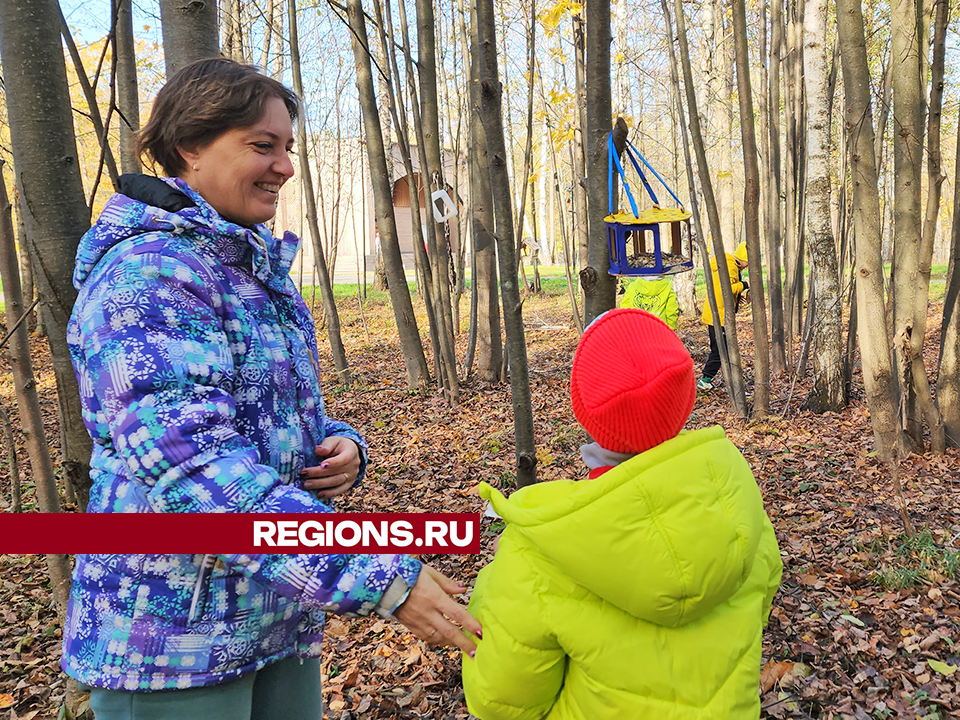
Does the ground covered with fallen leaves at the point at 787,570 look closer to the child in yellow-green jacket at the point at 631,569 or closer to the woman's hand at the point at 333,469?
the child in yellow-green jacket at the point at 631,569

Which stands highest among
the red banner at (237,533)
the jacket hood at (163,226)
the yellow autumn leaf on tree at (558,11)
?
the yellow autumn leaf on tree at (558,11)

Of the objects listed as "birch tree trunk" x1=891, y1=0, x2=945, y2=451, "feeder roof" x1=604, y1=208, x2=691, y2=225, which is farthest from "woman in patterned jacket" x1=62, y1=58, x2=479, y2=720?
"birch tree trunk" x1=891, y1=0, x2=945, y2=451

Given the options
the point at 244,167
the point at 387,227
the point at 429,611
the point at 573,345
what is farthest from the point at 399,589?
the point at 573,345

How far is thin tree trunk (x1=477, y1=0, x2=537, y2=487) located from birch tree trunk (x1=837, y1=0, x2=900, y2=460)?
2606 millimetres

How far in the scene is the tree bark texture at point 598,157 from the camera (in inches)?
117

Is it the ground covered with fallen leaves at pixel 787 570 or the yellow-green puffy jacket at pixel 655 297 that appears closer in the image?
the ground covered with fallen leaves at pixel 787 570

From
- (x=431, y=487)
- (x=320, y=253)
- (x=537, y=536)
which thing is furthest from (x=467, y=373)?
(x=537, y=536)

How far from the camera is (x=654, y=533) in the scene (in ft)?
4.21

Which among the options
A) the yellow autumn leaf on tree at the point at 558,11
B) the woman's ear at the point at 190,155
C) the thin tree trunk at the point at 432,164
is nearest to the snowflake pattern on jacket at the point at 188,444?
the woman's ear at the point at 190,155

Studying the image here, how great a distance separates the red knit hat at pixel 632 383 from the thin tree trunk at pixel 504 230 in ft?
Answer: 4.12

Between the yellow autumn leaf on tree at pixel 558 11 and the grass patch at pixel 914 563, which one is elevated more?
the yellow autumn leaf on tree at pixel 558 11

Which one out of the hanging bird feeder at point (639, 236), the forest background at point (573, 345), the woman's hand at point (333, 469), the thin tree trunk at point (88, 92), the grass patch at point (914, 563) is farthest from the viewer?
the hanging bird feeder at point (639, 236)

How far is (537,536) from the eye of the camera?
4.33 ft

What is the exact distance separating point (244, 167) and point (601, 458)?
3.04ft
